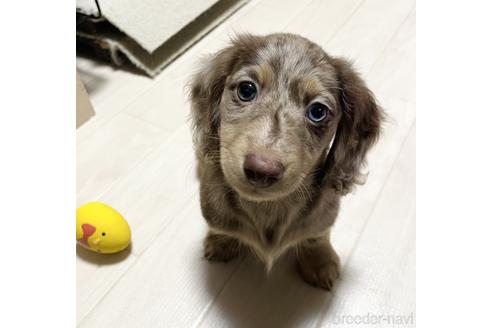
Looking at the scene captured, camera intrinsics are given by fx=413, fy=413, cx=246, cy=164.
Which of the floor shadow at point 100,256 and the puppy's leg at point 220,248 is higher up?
the puppy's leg at point 220,248

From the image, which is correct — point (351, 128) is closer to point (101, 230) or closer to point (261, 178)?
point (261, 178)

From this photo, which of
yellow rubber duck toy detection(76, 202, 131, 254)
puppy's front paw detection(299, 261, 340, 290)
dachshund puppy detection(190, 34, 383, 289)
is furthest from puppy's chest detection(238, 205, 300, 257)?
yellow rubber duck toy detection(76, 202, 131, 254)

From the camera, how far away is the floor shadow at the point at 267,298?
1.20 meters

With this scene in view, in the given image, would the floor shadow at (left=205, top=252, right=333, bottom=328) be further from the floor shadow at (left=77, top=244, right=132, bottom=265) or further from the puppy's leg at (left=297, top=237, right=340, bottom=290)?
the floor shadow at (left=77, top=244, right=132, bottom=265)

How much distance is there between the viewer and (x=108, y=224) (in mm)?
1244

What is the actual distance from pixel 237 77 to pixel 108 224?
62 centimetres

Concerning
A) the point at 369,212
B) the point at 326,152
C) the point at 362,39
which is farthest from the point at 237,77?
the point at 362,39

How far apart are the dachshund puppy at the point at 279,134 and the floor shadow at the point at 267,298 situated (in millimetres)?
166

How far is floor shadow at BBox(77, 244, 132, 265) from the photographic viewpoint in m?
1.30

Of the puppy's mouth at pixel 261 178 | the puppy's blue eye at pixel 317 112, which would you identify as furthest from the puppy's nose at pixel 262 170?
the puppy's blue eye at pixel 317 112

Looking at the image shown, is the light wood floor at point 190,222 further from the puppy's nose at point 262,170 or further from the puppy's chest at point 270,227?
the puppy's nose at point 262,170

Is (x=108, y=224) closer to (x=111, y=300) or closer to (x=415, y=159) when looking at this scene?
(x=111, y=300)

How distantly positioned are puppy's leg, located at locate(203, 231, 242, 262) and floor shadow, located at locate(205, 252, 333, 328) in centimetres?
4

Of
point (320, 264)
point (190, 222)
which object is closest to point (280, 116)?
point (320, 264)
